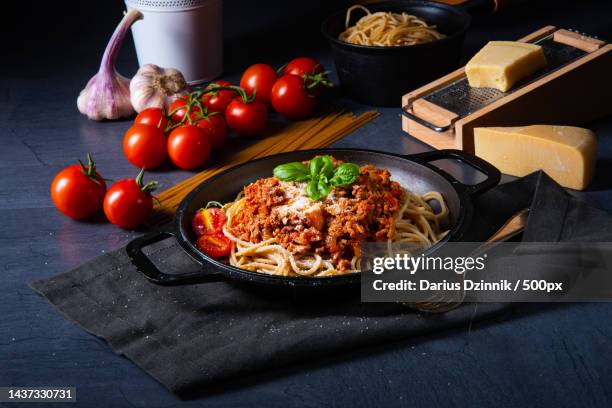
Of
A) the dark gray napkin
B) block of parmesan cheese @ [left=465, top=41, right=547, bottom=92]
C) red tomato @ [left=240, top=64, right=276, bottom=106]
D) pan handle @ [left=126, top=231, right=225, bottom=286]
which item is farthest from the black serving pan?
red tomato @ [left=240, top=64, right=276, bottom=106]

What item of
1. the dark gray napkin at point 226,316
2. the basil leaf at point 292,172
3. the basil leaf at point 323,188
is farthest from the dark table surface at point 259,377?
the basil leaf at point 292,172

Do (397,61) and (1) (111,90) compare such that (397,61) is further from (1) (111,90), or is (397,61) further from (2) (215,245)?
(2) (215,245)

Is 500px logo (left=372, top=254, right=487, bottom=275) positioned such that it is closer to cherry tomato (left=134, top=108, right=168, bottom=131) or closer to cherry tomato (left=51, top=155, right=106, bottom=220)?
cherry tomato (left=51, top=155, right=106, bottom=220)

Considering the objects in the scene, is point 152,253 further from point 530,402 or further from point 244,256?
point 530,402

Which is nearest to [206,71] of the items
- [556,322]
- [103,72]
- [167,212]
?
[103,72]

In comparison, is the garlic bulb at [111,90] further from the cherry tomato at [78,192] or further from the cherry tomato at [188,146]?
the cherry tomato at [78,192]

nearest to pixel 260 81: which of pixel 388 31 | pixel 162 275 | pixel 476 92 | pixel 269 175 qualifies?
pixel 388 31
